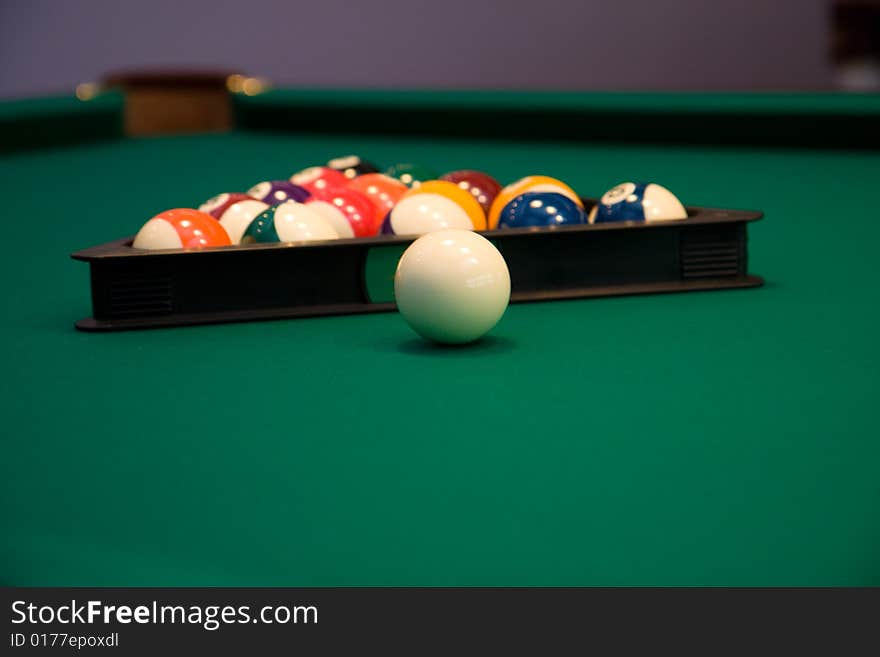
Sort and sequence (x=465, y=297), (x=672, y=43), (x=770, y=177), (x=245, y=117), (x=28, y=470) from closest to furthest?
(x=28, y=470) → (x=465, y=297) → (x=770, y=177) → (x=245, y=117) → (x=672, y=43)

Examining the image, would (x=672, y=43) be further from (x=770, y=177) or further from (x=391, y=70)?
(x=770, y=177)

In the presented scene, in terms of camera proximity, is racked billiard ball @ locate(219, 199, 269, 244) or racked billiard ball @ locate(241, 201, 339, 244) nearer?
racked billiard ball @ locate(241, 201, 339, 244)

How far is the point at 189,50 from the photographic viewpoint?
364 inches

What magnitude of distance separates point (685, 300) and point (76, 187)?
247 cm

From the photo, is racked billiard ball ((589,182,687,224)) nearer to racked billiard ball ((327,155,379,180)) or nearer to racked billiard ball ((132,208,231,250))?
racked billiard ball ((132,208,231,250))

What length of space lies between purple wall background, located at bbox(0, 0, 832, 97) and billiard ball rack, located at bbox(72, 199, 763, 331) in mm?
6774

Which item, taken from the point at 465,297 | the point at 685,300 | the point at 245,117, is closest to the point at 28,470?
the point at 465,297

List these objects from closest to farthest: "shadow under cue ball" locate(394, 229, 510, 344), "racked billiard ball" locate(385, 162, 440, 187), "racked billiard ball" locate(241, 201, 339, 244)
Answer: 1. "shadow under cue ball" locate(394, 229, 510, 344)
2. "racked billiard ball" locate(241, 201, 339, 244)
3. "racked billiard ball" locate(385, 162, 440, 187)

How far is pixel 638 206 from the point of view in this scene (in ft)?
8.27

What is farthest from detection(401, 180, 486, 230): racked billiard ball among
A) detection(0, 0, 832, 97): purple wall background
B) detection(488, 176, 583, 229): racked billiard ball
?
detection(0, 0, 832, 97): purple wall background

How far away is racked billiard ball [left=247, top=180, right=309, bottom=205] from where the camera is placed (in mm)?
2756

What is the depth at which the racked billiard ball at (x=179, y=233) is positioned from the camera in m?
2.36

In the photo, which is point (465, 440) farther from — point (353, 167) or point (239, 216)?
point (353, 167)

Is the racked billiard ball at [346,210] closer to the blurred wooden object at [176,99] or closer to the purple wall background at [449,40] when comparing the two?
the blurred wooden object at [176,99]
